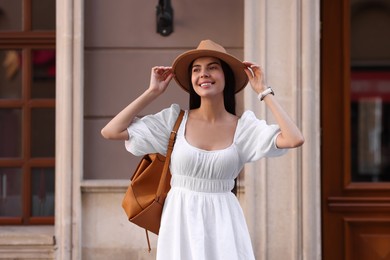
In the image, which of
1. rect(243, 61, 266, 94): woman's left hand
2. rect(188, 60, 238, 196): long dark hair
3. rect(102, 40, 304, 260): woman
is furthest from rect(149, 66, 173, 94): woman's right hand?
rect(243, 61, 266, 94): woman's left hand

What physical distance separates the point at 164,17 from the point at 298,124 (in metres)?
1.39

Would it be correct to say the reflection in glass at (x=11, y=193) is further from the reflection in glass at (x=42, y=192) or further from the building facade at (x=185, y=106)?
the building facade at (x=185, y=106)

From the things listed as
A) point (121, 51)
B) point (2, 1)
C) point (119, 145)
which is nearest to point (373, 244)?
point (119, 145)

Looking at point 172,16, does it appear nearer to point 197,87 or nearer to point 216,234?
point 197,87

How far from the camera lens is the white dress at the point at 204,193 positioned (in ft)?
12.0

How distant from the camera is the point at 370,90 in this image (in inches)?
243

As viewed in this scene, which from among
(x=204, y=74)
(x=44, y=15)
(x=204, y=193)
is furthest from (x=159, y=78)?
(x=44, y=15)

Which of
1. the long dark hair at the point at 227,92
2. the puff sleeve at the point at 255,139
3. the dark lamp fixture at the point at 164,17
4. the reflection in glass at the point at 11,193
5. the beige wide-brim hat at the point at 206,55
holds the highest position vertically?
the dark lamp fixture at the point at 164,17

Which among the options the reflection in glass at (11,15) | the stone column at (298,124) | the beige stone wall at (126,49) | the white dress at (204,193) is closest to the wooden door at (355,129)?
the stone column at (298,124)

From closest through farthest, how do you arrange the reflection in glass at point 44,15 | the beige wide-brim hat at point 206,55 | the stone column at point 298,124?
the beige wide-brim hat at point 206,55 < the stone column at point 298,124 < the reflection in glass at point 44,15

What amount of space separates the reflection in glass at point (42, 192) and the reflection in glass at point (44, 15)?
4.10ft

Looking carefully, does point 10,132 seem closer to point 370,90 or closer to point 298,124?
point 298,124

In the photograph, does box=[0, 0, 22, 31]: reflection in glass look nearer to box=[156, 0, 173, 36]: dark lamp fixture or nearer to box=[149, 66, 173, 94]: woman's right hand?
box=[156, 0, 173, 36]: dark lamp fixture

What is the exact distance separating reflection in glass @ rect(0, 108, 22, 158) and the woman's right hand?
2933mm
